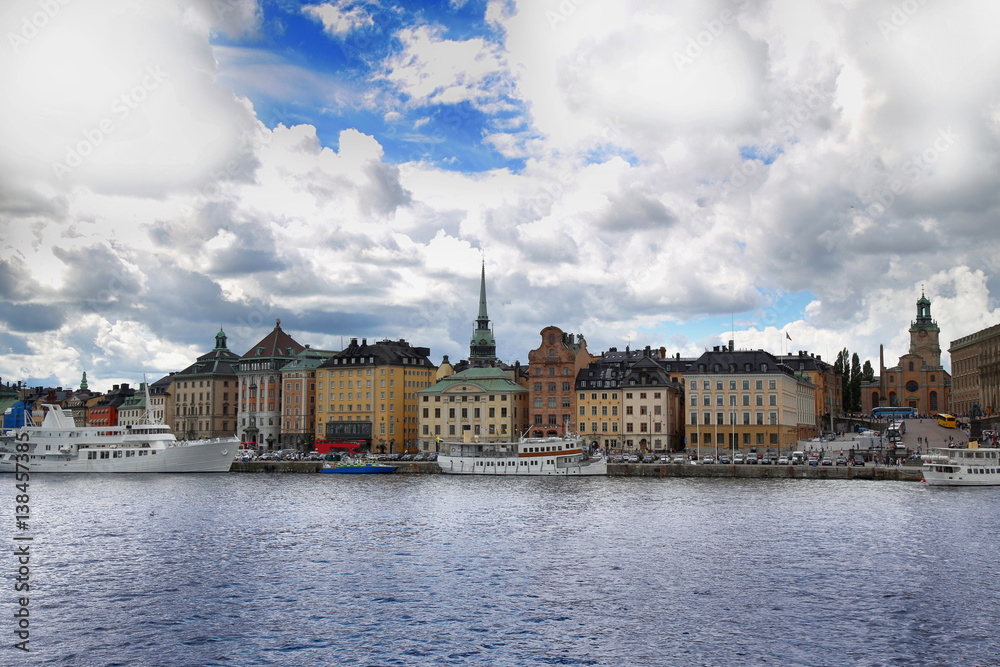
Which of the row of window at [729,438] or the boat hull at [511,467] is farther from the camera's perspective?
the row of window at [729,438]

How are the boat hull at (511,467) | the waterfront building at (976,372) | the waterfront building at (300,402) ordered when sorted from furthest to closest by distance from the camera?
1. the waterfront building at (300,402)
2. the waterfront building at (976,372)
3. the boat hull at (511,467)

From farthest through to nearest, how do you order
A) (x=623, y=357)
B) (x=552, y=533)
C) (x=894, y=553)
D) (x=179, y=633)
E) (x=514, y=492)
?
(x=623, y=357), (x=514, y=492), (x=552, y=533), (x=894, y=553), (x=179, y=633)

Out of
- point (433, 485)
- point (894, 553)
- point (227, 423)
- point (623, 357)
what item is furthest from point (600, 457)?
point (227, 423)

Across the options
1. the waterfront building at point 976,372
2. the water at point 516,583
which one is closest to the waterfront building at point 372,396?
the water at point 516,583

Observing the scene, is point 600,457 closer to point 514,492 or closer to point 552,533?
point 514,492

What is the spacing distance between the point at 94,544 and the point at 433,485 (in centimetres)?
5008

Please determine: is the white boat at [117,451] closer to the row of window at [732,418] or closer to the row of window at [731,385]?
the row of window at [732,418]

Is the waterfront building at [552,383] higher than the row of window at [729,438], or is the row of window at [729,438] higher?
the waterfront building at [552,383]

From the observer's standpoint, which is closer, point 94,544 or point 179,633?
point 179,633

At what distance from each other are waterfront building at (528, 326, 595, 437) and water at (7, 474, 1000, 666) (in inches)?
2633

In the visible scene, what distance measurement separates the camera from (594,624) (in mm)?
35969

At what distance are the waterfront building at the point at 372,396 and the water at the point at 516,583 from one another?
8599cm

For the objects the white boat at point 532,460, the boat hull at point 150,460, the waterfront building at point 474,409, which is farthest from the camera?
the waterfront building at point 474,409

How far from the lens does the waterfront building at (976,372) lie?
534 feet
